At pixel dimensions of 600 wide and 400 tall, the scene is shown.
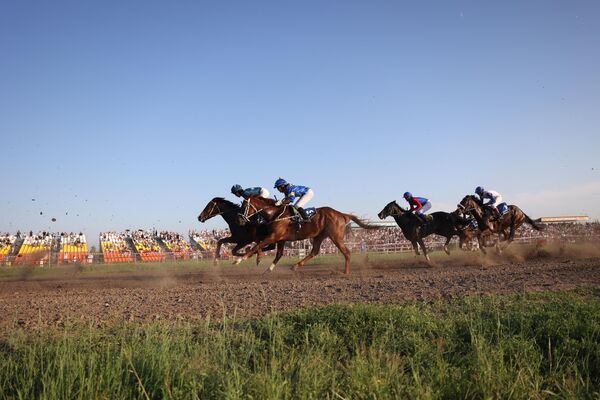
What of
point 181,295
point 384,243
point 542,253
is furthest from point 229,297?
point 384,243

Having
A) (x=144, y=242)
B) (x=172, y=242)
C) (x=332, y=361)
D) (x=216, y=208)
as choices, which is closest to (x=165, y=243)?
(x=172, y=242)

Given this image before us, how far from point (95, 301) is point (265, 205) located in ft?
21.7

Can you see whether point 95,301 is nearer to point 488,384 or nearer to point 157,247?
point 488,384

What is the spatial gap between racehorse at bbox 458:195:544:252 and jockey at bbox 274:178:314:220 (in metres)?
7.56

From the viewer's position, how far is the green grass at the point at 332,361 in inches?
155

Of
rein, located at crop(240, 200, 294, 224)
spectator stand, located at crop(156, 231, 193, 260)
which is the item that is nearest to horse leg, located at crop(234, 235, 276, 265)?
rein, located at crop(240, 200, 294, 224)

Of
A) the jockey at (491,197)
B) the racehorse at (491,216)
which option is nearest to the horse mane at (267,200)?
the racehorse at (491,216)

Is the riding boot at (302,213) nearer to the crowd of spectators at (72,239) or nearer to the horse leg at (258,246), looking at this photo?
the horse leg at (258,246)

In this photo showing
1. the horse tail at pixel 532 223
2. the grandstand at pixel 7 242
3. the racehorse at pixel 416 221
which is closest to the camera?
the racehorse at pixel 416 221

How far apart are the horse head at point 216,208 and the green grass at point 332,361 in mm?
8562

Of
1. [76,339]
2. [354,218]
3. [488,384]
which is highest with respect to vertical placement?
[354,218]

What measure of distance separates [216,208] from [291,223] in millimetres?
2378

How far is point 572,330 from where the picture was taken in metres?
5.86

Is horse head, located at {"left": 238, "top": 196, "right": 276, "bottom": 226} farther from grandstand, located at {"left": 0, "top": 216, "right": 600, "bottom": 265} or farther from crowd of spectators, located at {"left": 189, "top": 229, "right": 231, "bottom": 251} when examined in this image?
crowd of spectators, located at {"left": 189, "top": 229, "right": 231, "bottom": 251}
